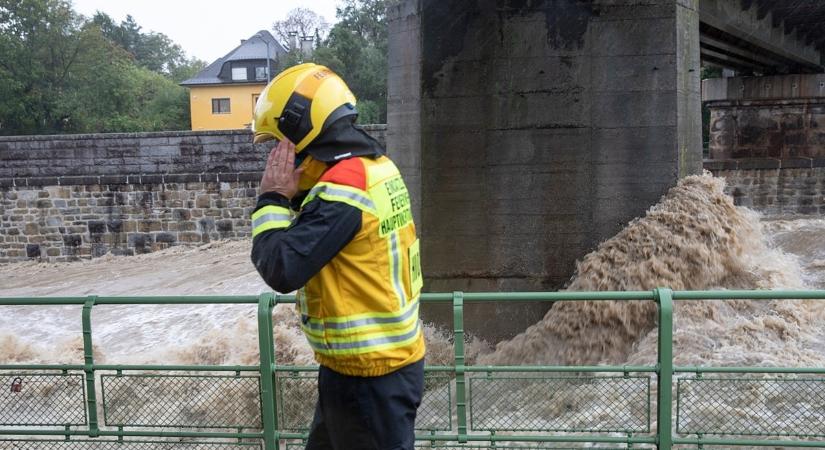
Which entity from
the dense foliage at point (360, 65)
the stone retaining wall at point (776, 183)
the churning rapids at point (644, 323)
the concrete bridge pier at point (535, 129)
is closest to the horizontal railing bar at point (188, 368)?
the churning rapids at point (644, 323)

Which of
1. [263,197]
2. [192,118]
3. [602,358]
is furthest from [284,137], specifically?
[192,118]

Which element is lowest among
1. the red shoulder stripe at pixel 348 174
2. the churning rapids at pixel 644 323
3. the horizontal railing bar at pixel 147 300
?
the churning rapids at pixel 644 323

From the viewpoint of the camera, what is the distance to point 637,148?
29.6 feet

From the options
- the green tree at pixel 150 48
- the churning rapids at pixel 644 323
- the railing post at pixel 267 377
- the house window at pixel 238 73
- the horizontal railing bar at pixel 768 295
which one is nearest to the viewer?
the horizontal railing bar at pixel 768 295

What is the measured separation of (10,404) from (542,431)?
305 cm

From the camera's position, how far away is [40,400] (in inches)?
187

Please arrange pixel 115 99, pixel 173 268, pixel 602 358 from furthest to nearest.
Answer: pixel 115 99 → pixel 173 268 → pixel 602 358

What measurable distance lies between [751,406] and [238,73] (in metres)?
51.2

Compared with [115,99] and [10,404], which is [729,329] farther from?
[115,99]

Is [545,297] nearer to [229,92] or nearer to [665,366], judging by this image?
[665,366]

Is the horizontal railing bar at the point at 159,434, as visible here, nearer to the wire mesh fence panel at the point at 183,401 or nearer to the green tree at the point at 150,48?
the wire mesh fence panel at the point at 183,401

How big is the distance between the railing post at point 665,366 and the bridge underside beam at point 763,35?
8.63m

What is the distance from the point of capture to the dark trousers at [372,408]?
9.26 feet

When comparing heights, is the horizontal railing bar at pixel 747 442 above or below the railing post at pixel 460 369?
below
